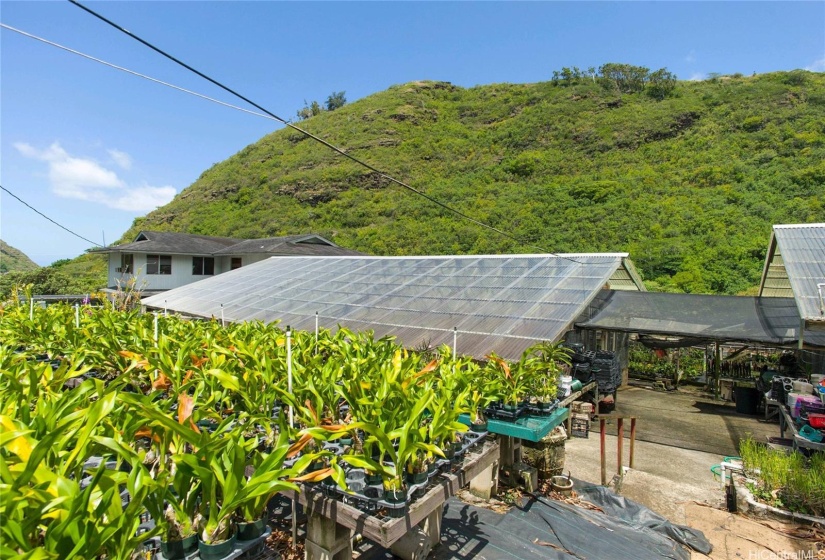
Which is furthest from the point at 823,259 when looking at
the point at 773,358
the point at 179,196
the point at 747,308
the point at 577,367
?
the point at 179,196

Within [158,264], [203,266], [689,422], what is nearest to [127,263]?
[158,264]

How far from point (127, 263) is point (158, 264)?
1635 millimetres

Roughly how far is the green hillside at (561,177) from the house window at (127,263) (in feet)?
54.4

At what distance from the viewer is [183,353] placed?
3656 millimetres

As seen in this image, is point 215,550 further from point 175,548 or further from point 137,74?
point 137,74

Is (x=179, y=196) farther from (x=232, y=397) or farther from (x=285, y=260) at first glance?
(x=232, y=397)

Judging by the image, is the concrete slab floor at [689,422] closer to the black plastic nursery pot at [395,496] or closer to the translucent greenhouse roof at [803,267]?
the translucent greenhouse roof at [803,267]

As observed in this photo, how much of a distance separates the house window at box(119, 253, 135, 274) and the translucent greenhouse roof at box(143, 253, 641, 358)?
10394 mm

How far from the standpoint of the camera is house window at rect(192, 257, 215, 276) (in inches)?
907

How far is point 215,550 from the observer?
1638mm

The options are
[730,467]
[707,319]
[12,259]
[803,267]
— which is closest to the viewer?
[730,467]

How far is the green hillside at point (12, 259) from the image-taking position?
1737 inches

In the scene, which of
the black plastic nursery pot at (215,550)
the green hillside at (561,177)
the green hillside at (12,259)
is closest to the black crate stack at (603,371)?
the black plastic nursery pot at (215,550)

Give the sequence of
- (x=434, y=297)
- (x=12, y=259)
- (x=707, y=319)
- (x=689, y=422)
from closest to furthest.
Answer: (x=434, y=297) < (x=707, y=319) < (x=689, y=422) < (x=12, y=259)
